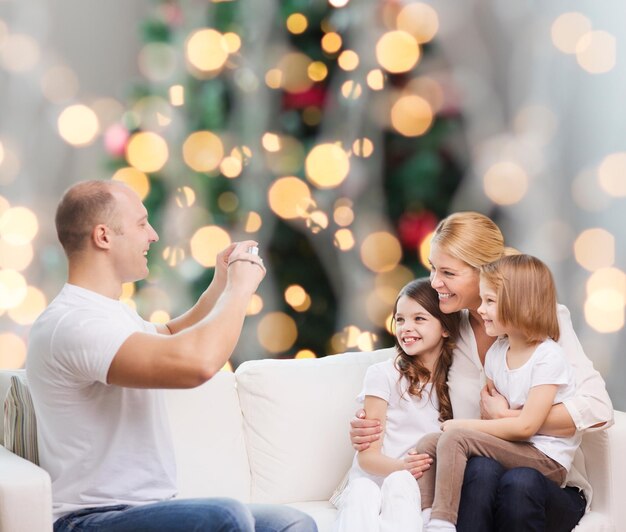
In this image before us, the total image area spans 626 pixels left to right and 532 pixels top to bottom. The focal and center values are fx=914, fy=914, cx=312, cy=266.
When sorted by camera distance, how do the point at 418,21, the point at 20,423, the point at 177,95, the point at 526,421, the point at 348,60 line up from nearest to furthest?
the point at 20,423, the point at 526,421, the point at 177,95, the point at 348,60, the point at 418,21

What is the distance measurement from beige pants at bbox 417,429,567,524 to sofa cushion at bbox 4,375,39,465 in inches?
36.3

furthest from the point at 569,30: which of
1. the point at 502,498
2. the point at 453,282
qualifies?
the point at 502,498

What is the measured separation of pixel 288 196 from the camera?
3.30 m

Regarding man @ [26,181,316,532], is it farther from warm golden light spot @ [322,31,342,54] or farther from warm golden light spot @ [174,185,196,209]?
warm golden light spot @ [322,31,342,54]

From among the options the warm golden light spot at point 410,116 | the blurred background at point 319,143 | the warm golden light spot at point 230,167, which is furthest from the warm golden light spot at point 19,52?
the warm golden light spot at point 410,116

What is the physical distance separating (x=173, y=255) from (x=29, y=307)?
52 cm

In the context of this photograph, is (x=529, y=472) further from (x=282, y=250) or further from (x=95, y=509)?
(x=282, y=250)

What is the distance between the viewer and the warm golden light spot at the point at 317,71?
3283mm

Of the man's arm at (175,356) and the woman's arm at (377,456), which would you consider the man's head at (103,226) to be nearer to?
the man's arm at (175,356)

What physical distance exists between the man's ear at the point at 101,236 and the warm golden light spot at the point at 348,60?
177 cm

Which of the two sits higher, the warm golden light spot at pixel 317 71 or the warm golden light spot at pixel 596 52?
the warm golden light spot at pixel 596 52

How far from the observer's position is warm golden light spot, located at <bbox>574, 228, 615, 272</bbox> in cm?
310

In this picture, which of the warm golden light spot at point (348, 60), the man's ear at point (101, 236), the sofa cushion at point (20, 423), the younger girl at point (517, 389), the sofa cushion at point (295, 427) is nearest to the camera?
the man's ear at point (101, 236)

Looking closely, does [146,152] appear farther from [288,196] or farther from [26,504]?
[26,504]
